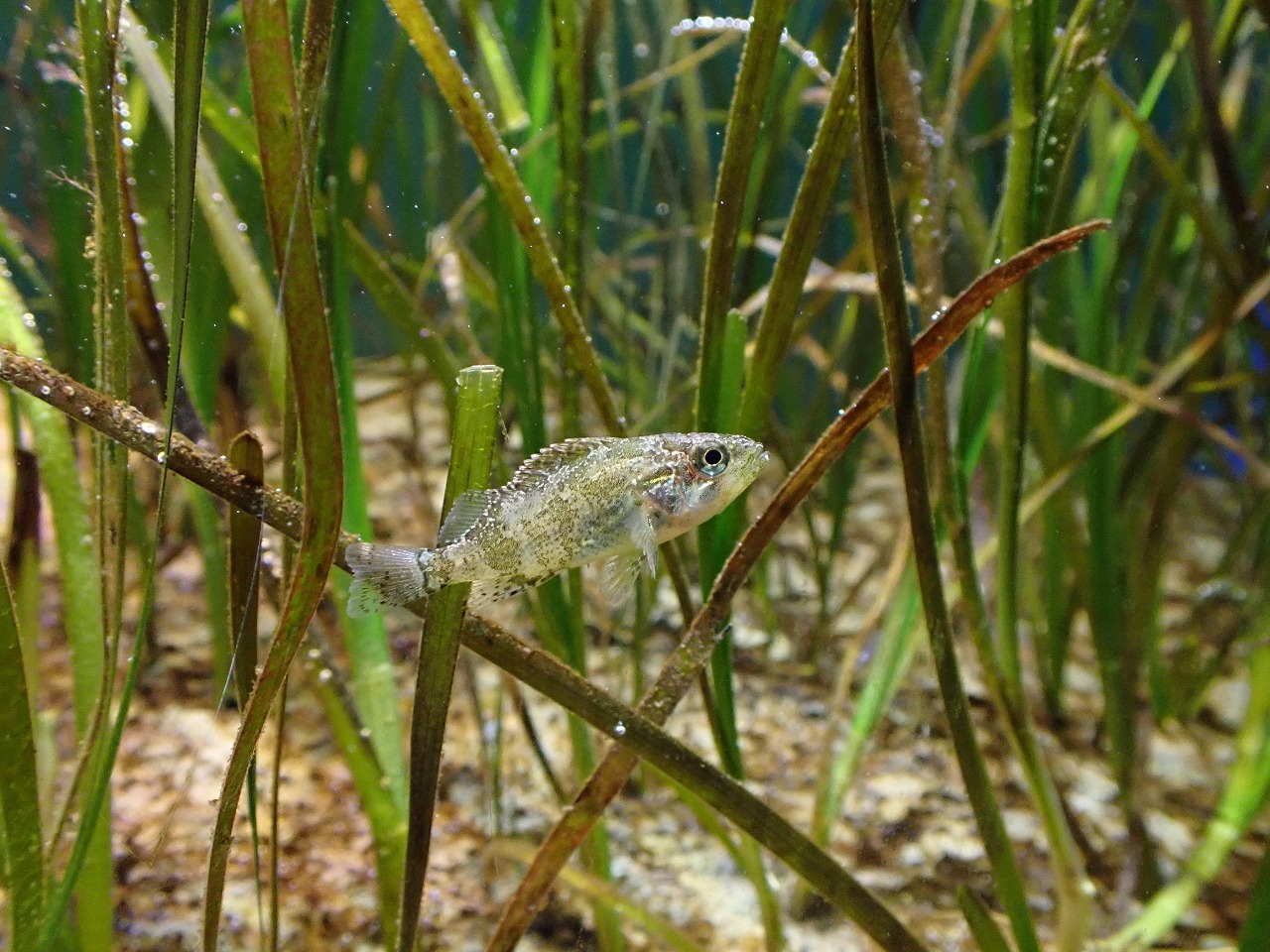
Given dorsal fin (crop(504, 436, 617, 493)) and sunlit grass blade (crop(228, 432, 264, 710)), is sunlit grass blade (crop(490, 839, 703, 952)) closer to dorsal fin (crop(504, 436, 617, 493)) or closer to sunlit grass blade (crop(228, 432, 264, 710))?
sunlit grass blade (crop(228, 432, 264, 710))

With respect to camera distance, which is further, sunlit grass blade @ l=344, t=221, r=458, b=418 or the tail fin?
sunlit grass blade @ l=344, t=221, r=458, b=418


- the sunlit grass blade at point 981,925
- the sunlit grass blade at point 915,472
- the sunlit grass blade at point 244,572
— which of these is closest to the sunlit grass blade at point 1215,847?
the sunlit grass blade at point 915,472

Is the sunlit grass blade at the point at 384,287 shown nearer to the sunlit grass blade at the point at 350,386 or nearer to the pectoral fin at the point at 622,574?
the sunlit grass blade at the point at 350,386

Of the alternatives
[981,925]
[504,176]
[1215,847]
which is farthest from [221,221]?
[1215,847]

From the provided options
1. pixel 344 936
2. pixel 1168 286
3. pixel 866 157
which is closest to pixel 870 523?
pixel 1168 286

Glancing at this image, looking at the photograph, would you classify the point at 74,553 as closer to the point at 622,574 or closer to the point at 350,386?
the point at 350,386

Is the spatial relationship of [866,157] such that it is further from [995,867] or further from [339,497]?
[995,867]

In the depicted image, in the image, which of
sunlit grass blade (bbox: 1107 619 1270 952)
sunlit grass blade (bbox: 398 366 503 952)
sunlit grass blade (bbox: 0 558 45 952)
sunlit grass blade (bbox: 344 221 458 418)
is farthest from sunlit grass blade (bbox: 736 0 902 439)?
sunlit grass blade (bbox: 1107 619 1270 952)
